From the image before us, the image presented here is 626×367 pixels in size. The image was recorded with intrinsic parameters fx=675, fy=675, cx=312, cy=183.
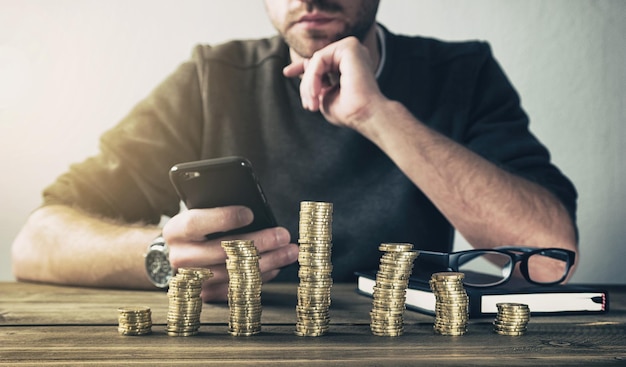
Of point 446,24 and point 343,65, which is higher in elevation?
point 446,24

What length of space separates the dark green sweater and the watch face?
0.55 metres

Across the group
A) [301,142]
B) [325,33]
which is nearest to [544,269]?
[301,142]

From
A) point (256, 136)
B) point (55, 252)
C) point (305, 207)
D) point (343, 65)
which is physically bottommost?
point (55, 252)

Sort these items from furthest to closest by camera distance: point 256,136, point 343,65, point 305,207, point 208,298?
point 256,136, point 343,65, point 208,298, point 305,207

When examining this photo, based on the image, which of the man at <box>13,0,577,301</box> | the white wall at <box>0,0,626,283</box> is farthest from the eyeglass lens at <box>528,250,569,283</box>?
the white wall at <box>0,0,626,283</box>

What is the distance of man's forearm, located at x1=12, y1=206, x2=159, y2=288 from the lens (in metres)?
1.57

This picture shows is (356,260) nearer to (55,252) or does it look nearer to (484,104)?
(484,104)

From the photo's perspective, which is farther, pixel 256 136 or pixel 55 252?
pixel 256 136

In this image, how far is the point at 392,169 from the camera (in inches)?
83.1

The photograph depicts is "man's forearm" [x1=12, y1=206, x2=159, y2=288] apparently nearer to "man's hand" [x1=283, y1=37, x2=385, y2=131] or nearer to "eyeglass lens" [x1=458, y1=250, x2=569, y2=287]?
"man's hand" [x1=283, y1=37, x2=385, y2=131]

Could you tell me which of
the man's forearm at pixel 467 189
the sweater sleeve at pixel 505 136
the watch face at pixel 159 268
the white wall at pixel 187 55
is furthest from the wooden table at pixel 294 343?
the white wall at pixel 187 55

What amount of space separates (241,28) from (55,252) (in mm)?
1624

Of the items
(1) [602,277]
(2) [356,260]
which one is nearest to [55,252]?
(2) [356,260]

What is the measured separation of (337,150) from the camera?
6.93ft
